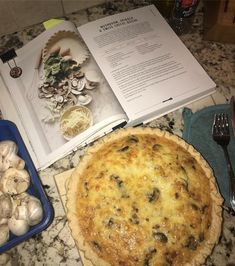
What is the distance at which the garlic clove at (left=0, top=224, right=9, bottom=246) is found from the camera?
57 centimetres

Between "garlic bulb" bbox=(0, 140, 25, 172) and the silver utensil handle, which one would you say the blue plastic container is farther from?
the silver utensil handle

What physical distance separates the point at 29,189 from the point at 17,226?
95 millimetres

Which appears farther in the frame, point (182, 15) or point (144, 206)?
point (182, 15)

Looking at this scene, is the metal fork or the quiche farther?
the metal fork

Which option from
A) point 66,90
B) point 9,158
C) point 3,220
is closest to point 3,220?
point 3,220

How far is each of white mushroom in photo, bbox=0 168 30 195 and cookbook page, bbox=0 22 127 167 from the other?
78mm

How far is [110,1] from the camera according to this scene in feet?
2.97

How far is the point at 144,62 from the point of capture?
2.53 feet

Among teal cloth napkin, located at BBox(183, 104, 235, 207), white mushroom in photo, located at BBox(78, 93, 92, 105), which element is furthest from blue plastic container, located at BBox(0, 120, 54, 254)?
teal cloth napkin, located at BBox(183, 104, 235, 207)

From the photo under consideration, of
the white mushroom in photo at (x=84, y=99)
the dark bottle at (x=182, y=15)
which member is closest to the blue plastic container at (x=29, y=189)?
the white mushroom in photo at (x=84, y=99)

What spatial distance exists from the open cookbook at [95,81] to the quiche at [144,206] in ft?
0.37

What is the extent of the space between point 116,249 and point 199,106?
418mm

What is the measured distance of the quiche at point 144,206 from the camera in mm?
554

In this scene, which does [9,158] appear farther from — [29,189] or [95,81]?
[95,81]
